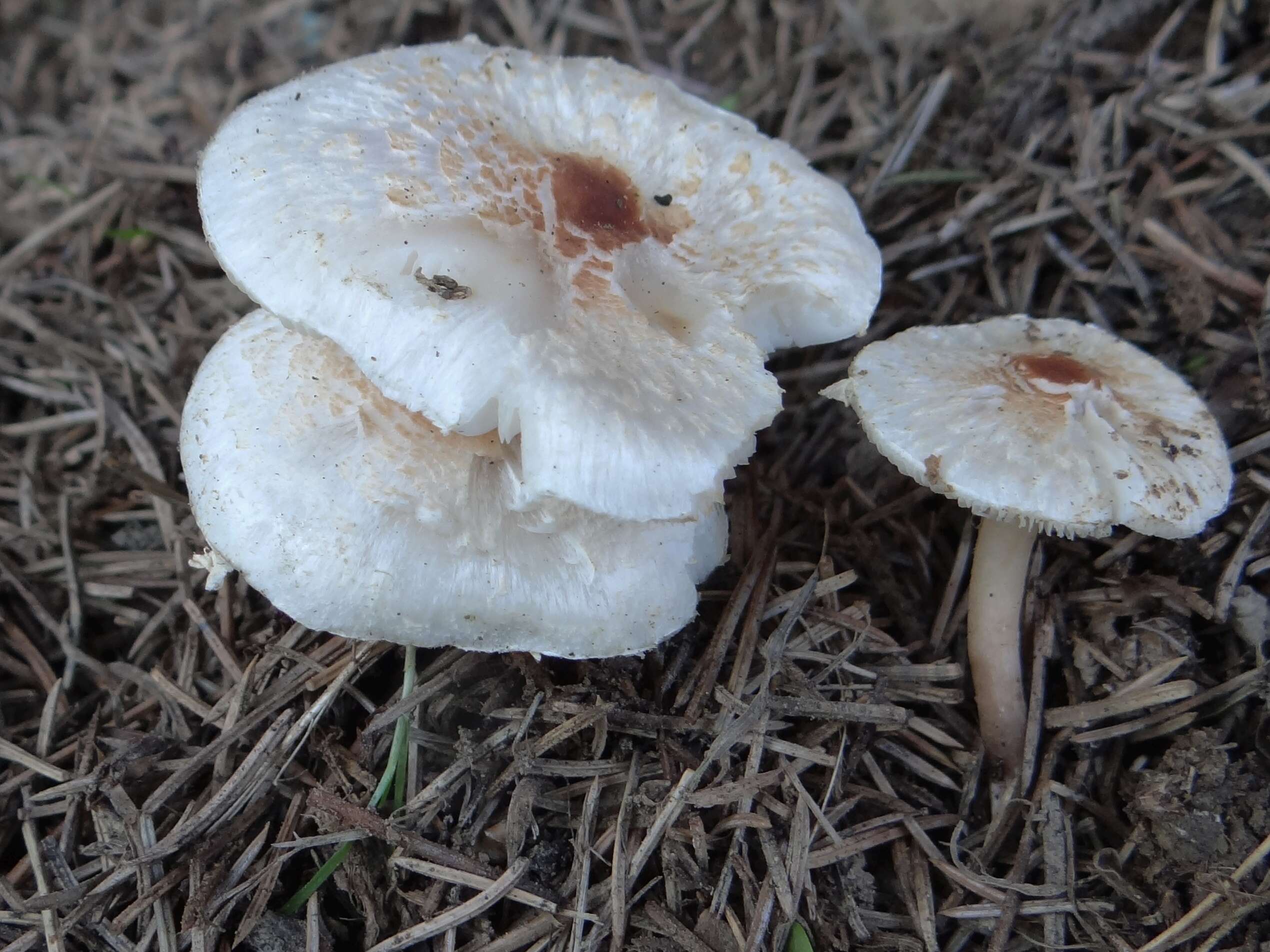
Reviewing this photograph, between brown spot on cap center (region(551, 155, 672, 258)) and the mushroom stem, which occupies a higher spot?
brown spot on cap center (region(551, 155, 672, 258))

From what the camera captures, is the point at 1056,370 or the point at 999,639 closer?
the point at 1056,370

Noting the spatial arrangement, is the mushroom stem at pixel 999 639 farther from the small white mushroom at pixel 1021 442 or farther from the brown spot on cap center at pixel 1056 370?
the brown spot on cap center at pixel 1056 370

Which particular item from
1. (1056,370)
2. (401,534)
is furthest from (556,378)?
(1056,370)

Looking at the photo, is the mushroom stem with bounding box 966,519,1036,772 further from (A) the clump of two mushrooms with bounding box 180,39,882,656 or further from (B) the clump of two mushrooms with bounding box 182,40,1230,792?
(A) the clump of two mushrooms with bounding box 180,39,882,656

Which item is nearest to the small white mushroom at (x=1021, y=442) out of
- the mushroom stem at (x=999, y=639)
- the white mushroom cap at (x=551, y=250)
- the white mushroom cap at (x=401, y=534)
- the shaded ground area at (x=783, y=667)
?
the mushroom stem at (x=999, y=639)

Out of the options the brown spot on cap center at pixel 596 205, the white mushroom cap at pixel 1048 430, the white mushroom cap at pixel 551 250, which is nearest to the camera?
the white mushroom cap at pixel 551 250

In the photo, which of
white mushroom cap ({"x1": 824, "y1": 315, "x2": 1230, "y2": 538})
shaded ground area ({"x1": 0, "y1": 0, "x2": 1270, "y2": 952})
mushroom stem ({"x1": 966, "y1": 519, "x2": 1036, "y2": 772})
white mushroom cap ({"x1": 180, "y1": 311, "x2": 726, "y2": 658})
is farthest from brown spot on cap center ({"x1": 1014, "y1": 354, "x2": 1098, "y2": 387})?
white mushroom cap ({"x1": 180, "y1": 311, "x2": 726, "y2": 658})

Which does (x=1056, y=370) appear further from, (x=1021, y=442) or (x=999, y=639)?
(x=999, y=639)
